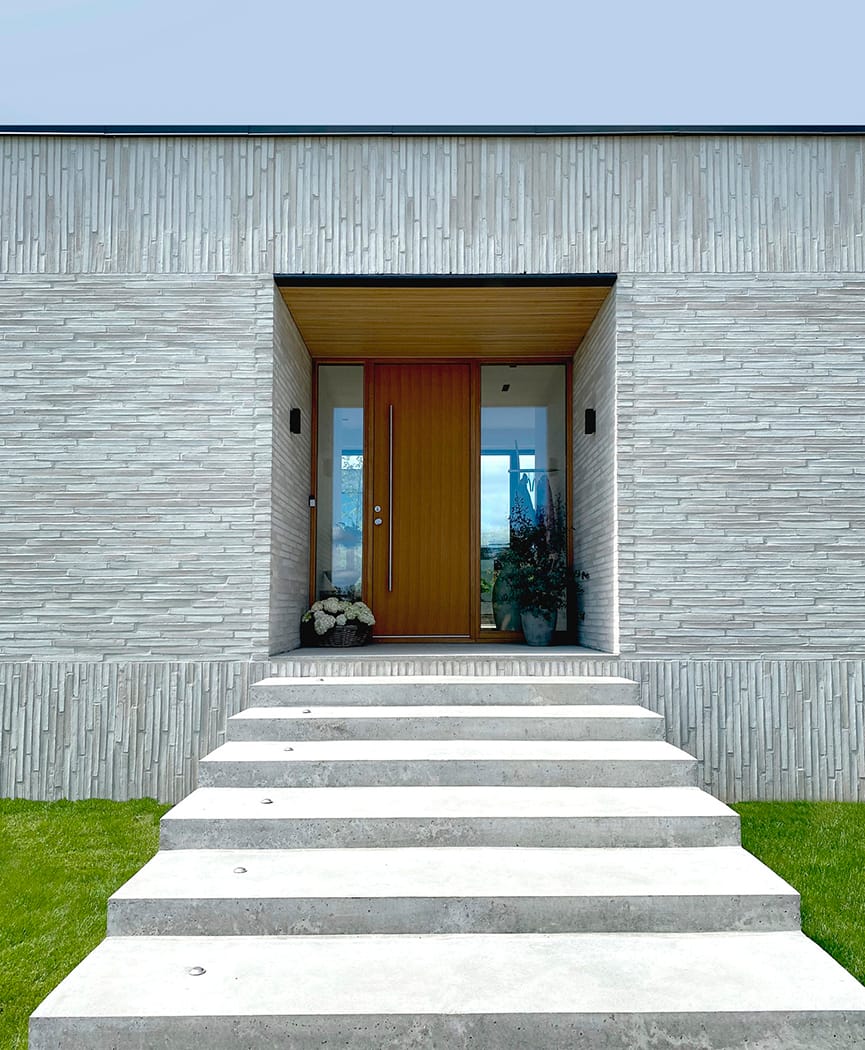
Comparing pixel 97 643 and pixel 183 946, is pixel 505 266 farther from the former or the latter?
pixel 183 946

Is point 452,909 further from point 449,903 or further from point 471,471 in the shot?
point 471,471

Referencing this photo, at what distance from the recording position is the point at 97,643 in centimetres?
541

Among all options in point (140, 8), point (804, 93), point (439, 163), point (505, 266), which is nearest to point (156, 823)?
point (505, 266)

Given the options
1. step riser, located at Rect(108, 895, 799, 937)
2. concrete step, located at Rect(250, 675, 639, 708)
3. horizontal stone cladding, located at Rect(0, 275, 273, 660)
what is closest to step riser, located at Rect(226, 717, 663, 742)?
concrete step, located at Rect(250, 675, 639, 708)

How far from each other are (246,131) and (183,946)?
183 inches

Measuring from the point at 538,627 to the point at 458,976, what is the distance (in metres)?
4.05

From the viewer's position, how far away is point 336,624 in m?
6.46

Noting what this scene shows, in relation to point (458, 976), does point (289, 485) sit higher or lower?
higher

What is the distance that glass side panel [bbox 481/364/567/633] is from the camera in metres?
7.15

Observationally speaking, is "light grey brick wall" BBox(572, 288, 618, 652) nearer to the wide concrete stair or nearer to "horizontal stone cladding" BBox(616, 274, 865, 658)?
"horizontal stone cladding" BBox(616, 274, 865, 658)

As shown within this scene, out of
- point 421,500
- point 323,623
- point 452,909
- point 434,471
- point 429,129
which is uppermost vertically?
point 429,129

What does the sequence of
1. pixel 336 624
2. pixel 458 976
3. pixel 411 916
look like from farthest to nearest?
pixel 336 624
pixel 411 916
pixel 458 976

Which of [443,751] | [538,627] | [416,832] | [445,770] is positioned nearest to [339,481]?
[538,627]

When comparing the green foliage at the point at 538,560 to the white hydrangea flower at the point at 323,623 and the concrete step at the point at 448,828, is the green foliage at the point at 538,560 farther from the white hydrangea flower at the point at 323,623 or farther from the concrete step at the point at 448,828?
the concrete step at the point at 448,828
